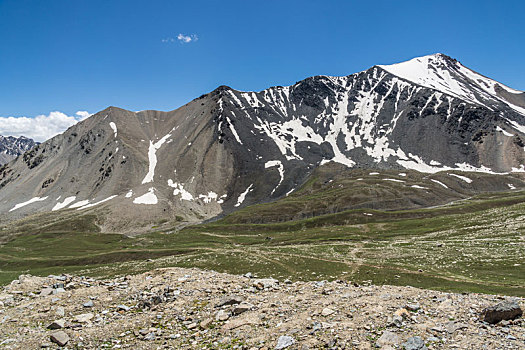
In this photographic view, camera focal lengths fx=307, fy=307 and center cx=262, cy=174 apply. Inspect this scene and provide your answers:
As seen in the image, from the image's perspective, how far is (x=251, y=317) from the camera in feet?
62.2

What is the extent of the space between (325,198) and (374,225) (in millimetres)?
61871

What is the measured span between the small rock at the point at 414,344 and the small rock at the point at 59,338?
18114 millimetres

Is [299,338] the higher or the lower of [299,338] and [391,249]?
the higher

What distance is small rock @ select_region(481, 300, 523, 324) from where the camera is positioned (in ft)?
52.7

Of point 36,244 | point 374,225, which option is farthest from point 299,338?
point 36,244

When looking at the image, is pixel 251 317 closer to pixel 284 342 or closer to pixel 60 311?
pixel 284 342

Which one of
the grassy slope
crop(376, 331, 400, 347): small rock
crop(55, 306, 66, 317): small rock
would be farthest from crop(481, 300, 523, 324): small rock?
crop(55, 306, 66, 317): small rock

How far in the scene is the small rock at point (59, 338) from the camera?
17.3m

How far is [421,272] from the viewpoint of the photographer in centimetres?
4544

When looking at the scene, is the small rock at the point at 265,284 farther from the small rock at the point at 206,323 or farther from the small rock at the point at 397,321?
the small rock at the point at 397,321

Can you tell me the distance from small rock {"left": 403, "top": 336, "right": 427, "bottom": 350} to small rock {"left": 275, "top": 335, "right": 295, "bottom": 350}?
17.3ft

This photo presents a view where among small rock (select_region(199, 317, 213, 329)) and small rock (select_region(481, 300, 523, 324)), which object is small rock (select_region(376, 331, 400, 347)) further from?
small rock (select_region(199, 317, 213, 329))

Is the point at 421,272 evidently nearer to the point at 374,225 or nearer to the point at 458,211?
the point at 374,225

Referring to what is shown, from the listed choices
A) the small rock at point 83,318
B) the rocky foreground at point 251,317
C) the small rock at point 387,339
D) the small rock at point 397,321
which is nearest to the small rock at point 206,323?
the rocky foreground at point 251,317
